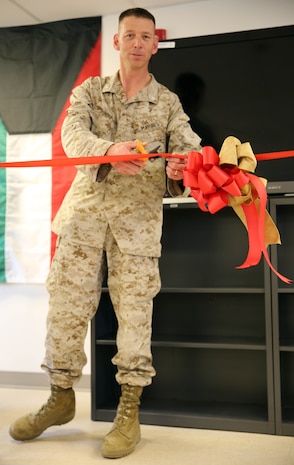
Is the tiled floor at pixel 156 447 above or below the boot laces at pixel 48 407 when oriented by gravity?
below

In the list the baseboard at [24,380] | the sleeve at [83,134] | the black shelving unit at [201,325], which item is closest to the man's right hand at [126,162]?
the sleeve at [83,134]

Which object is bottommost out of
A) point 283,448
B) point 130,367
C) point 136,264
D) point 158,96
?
point 283,448

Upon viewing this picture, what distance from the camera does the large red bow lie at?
154 cm

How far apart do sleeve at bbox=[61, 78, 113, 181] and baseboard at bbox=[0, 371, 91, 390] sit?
1693 mm

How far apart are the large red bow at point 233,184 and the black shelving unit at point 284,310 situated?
0.95 meters

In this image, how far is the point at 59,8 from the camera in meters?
3.29

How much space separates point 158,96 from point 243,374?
1449 mm

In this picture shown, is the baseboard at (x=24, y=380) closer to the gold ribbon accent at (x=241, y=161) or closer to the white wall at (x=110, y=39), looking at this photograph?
the white wall at (x=110, y=39)

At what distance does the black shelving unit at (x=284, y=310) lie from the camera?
247 cm

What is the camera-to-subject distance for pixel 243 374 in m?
2.84

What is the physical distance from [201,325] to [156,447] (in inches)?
31.8

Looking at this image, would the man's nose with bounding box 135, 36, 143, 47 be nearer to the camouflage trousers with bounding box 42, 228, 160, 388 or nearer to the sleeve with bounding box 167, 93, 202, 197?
the sleeve with bounding box 167, 93, 202, 197

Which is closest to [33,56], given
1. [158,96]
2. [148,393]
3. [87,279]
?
[158,96]

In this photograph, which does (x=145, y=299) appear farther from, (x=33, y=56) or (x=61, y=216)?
(x=33, y=56)
